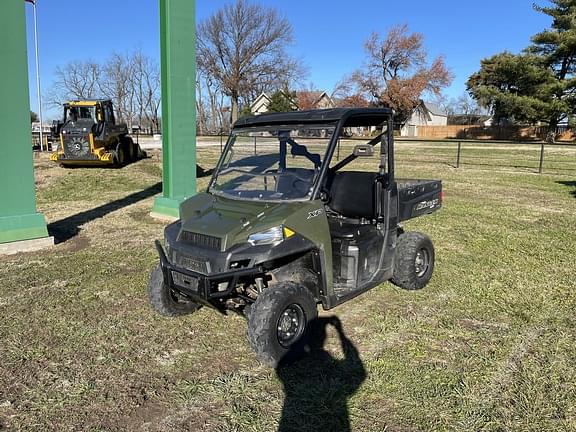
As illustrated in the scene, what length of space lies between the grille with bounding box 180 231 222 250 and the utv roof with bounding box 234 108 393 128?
1.19m

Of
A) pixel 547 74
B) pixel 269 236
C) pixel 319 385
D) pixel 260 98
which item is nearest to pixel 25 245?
pixel 269 236

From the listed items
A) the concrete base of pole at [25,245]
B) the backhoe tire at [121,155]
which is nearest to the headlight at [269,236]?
the concrete base of pole at [25,245]

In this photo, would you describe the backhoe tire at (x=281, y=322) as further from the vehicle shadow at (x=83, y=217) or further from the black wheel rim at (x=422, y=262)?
the vehicle shadow at (x=83, y=217)

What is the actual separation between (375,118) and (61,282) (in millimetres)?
3688

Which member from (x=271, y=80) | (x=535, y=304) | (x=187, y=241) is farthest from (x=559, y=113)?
(x=187, y=241)

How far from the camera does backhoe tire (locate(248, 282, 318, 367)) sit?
324cm

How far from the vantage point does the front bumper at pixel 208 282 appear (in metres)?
3.21

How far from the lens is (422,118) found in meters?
64.8

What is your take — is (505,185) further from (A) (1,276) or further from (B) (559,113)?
(B) (559,113)

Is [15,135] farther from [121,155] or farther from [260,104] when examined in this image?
[260,104]

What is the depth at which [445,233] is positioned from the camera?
24.9 ft

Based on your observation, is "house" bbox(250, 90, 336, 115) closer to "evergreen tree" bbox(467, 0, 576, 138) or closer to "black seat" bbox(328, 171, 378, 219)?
"evergreen tree" bbox(467, 0, 576, 138)

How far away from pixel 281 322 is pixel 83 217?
21.3 feet

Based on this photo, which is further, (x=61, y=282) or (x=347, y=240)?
(x=61, y=282)
